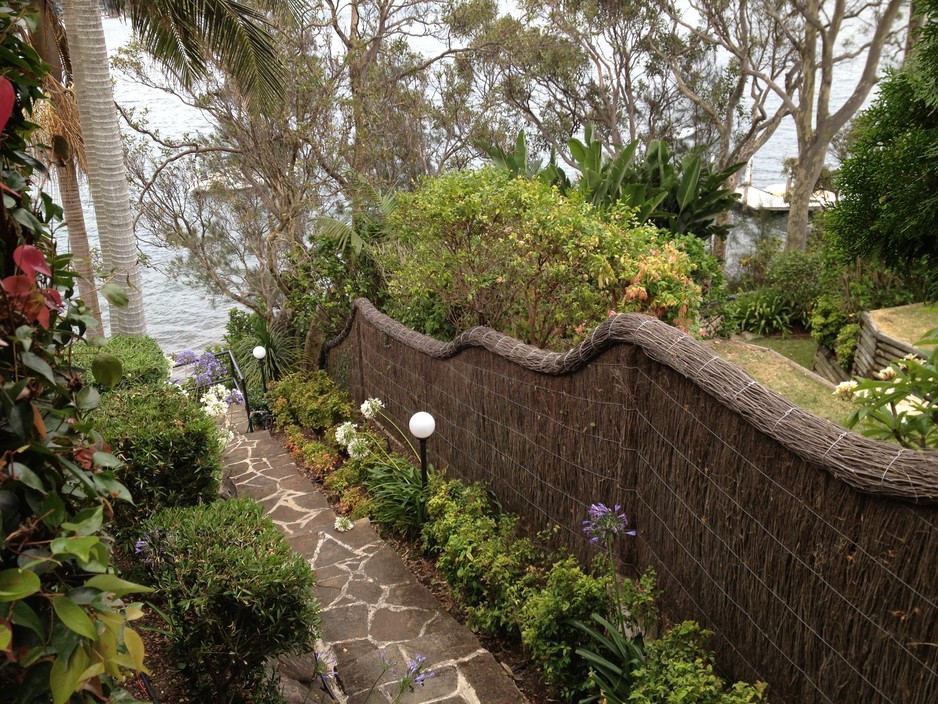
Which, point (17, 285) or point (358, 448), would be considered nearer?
point (17, 285)

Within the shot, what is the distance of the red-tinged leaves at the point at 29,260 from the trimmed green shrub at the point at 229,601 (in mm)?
2331

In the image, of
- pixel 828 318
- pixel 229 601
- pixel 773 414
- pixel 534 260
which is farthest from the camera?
pixel 828 318

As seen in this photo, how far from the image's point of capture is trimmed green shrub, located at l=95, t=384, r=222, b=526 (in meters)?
4.50

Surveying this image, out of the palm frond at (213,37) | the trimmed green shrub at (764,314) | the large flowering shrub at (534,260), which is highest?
the palm frond at (213,37)

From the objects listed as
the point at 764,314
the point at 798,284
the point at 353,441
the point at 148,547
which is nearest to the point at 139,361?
the point at 353,441

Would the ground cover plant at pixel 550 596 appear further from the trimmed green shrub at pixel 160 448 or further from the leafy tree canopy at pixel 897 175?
the leafy tree canopy at pixel 897 175

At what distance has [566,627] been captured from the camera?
4.15 meters

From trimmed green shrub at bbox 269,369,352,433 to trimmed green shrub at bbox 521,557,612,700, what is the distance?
203 inches

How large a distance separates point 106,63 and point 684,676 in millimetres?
8812

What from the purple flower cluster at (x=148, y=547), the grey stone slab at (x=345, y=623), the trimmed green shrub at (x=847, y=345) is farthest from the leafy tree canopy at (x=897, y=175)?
the purple flower cluster at (x=148, y=547)

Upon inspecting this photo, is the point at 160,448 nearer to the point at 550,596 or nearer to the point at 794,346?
the point at 550,596

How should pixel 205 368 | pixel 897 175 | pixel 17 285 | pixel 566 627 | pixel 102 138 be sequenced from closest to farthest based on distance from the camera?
pixel 17 285 → pixel 566 627 → pixel 897 175 → pixel 205 368 → pixel 102 138

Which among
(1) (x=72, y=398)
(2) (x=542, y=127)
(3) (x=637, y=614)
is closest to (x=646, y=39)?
(2) (x=542, y=127)

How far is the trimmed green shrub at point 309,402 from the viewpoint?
30.0 feet
